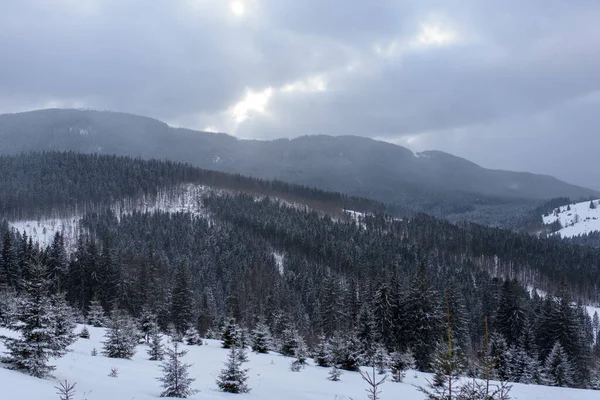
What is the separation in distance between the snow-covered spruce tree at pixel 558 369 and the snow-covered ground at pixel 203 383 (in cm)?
1841

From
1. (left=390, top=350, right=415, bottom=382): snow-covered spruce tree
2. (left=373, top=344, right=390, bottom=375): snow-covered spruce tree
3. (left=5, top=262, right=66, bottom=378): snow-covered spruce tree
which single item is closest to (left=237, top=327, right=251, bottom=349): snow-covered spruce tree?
(left=373, top=344, right=390, bottom=375): snow-covered spruce tree

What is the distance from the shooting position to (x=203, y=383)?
20812mm

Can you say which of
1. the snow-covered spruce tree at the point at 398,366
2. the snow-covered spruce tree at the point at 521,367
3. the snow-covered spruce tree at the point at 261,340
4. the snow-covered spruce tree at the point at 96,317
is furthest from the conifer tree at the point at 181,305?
the snow-covered spruce tree at the point at 521,367

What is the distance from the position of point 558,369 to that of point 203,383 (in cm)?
3769

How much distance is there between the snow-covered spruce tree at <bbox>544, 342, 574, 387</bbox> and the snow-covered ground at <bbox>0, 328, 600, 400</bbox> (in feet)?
60.4

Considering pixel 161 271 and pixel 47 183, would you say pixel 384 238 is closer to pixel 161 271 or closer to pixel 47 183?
pixel 161 271

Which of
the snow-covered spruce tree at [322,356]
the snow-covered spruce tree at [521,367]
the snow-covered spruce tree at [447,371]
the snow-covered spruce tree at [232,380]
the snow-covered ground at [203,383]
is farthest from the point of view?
the snow-covered spruce tree at [521,367]

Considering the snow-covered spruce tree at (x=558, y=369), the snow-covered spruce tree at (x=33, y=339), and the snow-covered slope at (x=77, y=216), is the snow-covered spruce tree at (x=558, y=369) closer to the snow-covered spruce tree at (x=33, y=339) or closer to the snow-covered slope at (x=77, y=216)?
the snow-covered spruce tree at (x=33, y=339)

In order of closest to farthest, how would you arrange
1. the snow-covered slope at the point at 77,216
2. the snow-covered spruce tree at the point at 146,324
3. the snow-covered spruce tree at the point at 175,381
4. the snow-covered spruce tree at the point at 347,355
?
the snow-covered spruce tree at the point at 175,381
the snow-covered spruce tree at the point at 347,355
the snow-covered spruce tree at the point at 146,324
the snow-covered slope at the point at 77,216

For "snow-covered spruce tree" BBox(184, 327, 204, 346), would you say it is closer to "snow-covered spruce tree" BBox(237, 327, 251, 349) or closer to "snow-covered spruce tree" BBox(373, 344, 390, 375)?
"snow-covered spruce tree" BBox(237, 327, 251, 349)

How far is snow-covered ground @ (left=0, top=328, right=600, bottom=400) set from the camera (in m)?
13.9

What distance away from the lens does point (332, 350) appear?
29.9m

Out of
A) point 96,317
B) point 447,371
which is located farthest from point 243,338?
point 447,371

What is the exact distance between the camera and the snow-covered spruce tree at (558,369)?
131ft
